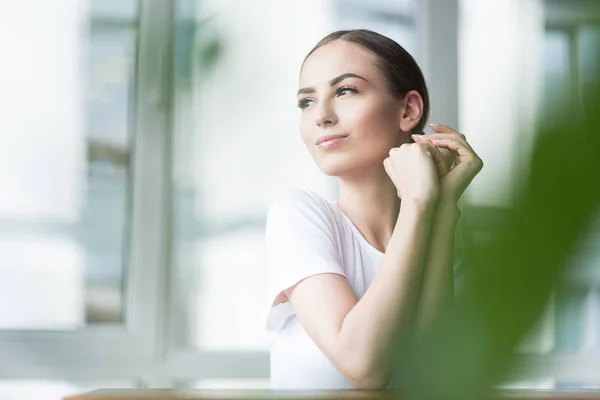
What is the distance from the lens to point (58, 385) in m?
2.26

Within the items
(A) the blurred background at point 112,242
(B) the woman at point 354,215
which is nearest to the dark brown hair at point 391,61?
(B) the woman at point 354,215

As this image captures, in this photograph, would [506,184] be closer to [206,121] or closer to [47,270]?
[206,121]

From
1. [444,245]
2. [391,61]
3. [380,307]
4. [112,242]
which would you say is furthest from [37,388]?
[444,245]

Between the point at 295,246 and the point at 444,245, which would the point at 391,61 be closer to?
the point at 295,246

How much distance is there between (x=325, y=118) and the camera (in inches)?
41.3

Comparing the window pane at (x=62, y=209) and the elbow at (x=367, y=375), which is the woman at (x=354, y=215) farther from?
the window pane at (x=62, y=209)

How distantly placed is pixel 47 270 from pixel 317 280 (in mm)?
1490

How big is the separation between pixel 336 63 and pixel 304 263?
0.99 ft

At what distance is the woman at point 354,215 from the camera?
80 cm

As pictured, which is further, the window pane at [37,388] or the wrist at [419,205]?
the window pane at [37,388]

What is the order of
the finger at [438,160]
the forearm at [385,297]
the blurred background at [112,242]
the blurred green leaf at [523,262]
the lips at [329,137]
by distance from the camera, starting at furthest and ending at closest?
the blurred background at [112,242], the lips at [329,137], the finger at [438,160], the forearm at [385,297], the blurred green leaf at [523,262]

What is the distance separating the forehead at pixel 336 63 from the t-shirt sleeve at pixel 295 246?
162 millimetres

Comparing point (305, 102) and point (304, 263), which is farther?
point (305, 102)

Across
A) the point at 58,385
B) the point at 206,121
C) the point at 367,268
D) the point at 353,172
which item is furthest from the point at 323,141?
the point at 58,385
